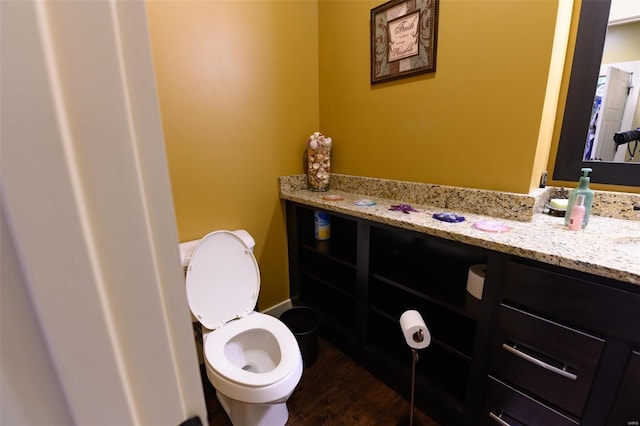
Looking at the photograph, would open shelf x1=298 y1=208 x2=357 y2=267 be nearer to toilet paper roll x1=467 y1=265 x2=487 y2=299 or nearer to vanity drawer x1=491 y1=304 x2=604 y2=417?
toilet paper roll x1=467 y1=265 x2=487 y2=299

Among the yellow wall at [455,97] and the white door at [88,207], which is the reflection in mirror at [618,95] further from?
the white door at [88,207]

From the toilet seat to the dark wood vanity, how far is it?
1.56 ft

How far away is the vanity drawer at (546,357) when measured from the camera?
0.83 m

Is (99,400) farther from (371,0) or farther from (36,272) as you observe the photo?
(371,0)

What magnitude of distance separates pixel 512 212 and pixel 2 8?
147 cm

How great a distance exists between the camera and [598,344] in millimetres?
797

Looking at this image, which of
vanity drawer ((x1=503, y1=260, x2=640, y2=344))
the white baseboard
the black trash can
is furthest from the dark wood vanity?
the white baseboard

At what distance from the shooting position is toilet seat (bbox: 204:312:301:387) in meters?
1.06

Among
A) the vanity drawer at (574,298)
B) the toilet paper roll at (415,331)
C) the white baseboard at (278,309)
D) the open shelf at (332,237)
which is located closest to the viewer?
the vanity drawer at (574,298)

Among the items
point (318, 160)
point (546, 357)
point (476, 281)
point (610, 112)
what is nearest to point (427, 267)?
point (476, 281)

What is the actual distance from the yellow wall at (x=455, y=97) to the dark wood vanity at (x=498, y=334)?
44cm

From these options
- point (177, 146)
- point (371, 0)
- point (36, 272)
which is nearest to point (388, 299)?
point (177, 146)

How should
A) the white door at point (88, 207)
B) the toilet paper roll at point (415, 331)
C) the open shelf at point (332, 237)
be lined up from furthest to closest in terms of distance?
the open shelf at point (332, 237)
the toilet paper roll at point (415, 331)
the white door at point (88, 207)

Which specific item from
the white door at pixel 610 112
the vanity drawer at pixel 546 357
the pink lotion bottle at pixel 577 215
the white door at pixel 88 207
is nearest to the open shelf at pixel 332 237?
the vanity drawer at pixel 546 357
